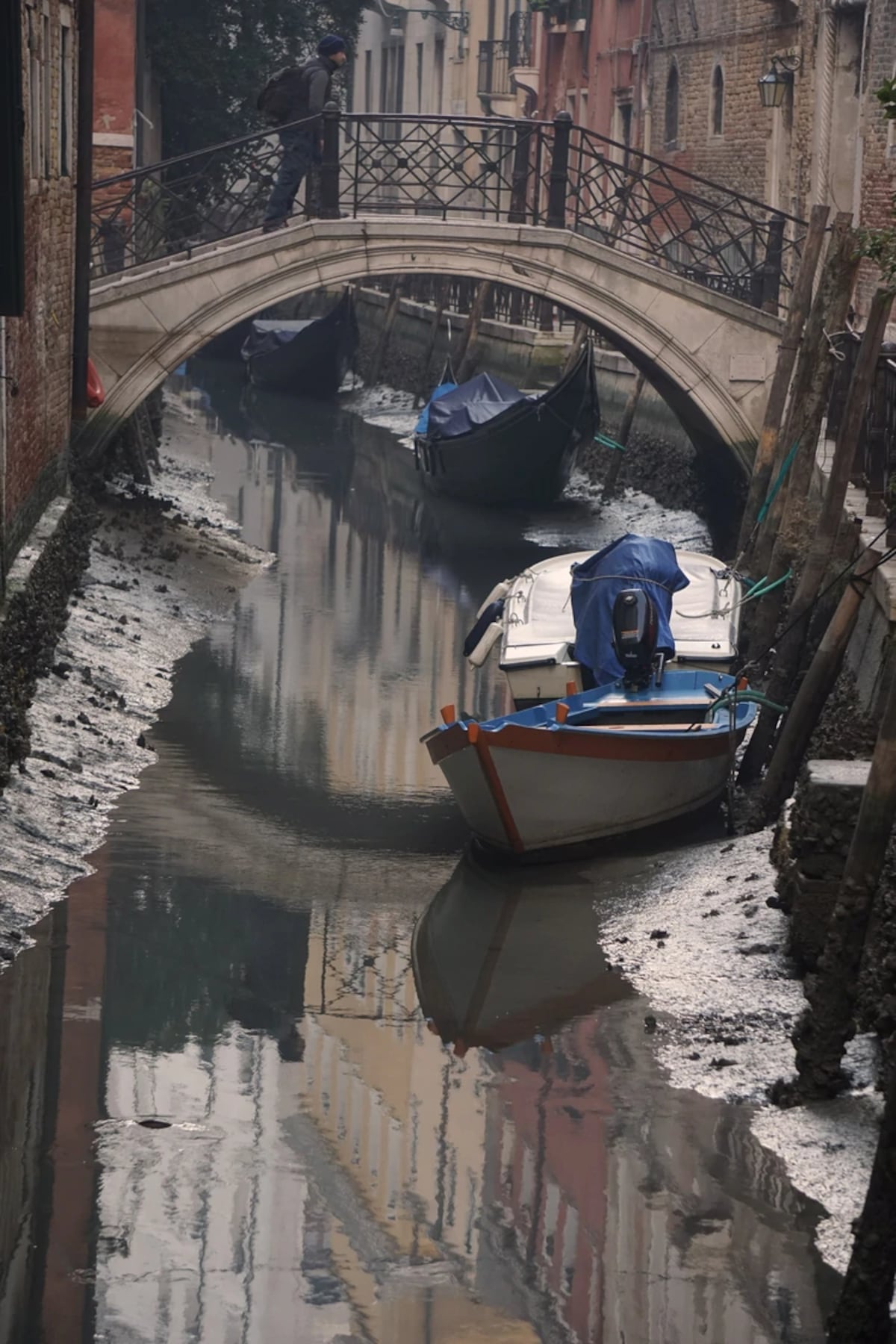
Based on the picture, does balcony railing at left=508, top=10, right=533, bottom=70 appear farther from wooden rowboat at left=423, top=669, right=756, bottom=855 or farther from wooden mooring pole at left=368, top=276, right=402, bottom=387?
wooden rowboat at left=423, top=669, right=756, bottom=855

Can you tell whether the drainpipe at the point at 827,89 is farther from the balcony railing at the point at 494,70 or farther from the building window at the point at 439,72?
the building window at the point at 439,72

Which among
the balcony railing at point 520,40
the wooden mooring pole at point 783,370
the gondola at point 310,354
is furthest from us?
the balcony railing at point 520,40

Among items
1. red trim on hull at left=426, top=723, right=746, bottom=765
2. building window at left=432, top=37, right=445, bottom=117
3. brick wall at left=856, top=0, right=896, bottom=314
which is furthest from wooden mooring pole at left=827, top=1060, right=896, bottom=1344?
building window at left=432, top=37, right=445, bottom=117

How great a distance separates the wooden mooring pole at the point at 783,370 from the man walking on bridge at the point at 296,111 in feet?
10.8

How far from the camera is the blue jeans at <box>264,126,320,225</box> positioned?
14469mm

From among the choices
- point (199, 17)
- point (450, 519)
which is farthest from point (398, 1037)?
point (199, 17)

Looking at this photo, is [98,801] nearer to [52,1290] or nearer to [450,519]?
[52,1290]

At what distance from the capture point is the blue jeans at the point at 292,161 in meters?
14.5

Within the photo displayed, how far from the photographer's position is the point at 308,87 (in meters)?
14.7

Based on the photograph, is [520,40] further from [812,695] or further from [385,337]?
[812,695]

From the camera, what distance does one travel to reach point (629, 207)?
49.1 ft

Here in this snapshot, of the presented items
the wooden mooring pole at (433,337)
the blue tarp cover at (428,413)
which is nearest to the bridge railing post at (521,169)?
the blue tarp cover at (428,413)

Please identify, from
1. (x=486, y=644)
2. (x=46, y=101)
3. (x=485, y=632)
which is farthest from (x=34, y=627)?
(x=46, y=101)

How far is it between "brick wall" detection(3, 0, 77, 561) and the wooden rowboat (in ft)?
7.82
